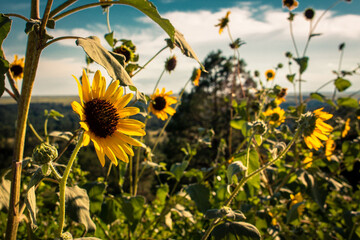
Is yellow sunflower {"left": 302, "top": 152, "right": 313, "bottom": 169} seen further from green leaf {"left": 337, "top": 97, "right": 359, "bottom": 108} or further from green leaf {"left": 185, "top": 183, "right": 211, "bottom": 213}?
green leaf {"left": 185, "top": 183, "right": 211, "bottom": 213}

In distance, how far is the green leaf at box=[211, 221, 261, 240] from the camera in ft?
2.46

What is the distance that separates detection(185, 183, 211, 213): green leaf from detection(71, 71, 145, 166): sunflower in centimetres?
54

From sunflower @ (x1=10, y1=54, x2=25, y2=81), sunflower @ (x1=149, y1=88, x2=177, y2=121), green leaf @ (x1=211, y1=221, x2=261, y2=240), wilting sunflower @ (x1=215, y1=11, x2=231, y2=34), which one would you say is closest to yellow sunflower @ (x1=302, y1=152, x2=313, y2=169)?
green leaf @ (x1=211, y1=221, x2=261, y2=240)

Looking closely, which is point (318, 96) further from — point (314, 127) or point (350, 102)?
point (314, 127)

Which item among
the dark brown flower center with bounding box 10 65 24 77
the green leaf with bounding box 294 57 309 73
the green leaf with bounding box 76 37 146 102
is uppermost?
the green leaf with bounding box 294 57 309 73

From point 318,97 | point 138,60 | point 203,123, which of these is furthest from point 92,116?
point 203,123

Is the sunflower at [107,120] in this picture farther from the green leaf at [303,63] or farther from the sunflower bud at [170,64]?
the green leaf at [303,63]

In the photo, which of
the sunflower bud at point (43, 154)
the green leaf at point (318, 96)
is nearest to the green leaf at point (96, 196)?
the sunflower bud at point (43, 154)

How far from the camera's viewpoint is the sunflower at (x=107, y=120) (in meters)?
0.69

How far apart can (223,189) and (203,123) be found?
14.7m

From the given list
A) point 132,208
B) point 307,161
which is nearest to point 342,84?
point 307,161

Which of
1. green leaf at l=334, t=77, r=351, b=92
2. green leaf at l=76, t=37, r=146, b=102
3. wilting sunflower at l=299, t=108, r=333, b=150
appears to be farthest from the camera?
green leaf at l=334, t=77, r=351, b=92

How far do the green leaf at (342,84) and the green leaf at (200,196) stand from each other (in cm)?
160

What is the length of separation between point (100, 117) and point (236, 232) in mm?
547
